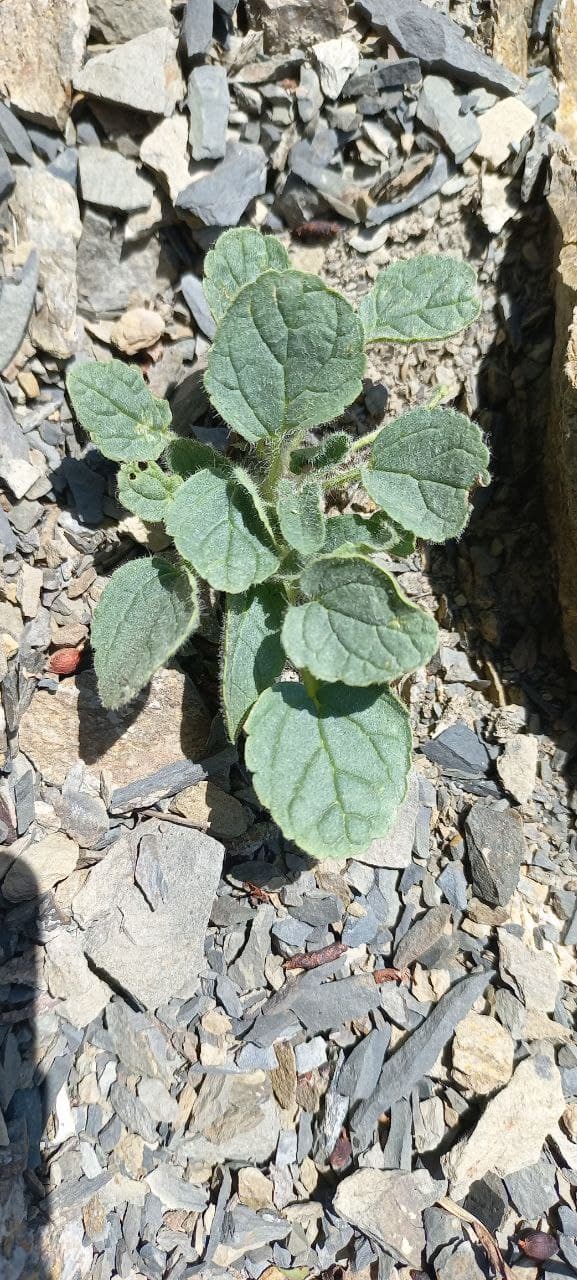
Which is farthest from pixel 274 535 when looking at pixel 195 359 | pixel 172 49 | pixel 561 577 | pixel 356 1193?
pixel 356 1193

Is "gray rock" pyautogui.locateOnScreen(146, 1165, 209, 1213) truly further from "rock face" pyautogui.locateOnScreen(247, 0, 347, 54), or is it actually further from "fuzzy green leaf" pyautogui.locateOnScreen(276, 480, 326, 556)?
"rock face" pyautogui.locateOnScreen(247, 0, 347, 54)

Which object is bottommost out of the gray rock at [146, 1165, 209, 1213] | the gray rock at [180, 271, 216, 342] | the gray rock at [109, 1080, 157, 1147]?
the gray rock at [146, 1165, 209, 1213]

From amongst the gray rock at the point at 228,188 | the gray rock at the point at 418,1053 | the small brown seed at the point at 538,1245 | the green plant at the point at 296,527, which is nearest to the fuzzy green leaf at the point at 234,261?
the green plant at the point at 296,527

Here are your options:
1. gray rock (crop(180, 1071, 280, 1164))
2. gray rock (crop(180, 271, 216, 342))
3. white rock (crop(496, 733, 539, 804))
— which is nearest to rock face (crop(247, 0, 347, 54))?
gray rock (crop(180, 271, 216, 342))

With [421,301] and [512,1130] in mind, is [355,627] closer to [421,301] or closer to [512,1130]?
[421,301]

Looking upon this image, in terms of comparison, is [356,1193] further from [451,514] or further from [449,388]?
[449,388]

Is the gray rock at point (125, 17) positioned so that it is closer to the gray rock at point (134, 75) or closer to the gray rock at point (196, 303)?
the gray rock at point (134, 75)
